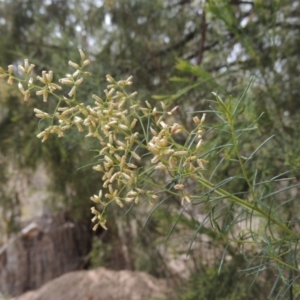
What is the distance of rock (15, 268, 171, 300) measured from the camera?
2.75 m

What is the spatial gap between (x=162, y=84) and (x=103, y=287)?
1102 mm

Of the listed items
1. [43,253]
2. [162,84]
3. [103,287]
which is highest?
[162,84]

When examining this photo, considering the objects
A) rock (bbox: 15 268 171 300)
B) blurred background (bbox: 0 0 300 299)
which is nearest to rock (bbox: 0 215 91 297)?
blurred background (bbox: 0 0 300 299)

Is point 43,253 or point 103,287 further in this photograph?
point 43,253

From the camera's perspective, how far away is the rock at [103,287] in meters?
2.75

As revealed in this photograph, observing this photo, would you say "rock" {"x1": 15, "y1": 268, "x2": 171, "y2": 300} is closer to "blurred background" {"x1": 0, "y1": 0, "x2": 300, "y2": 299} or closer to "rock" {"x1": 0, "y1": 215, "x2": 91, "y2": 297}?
"blurred background" {"x1": 0, "y1": 0, "x2": 300, "y2": 299}

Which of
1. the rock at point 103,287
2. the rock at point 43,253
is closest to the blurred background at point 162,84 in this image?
the rock at point 103,287

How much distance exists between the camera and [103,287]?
9.41ft

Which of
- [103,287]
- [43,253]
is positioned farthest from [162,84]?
[43,253]

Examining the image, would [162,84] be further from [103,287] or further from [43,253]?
[43,253]

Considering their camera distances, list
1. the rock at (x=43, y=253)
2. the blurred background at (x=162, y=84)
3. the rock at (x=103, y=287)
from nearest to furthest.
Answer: the blurred background at (x=162, y=84) → the rock at (x=103, y=287) → the rock at (x=43, y=253)

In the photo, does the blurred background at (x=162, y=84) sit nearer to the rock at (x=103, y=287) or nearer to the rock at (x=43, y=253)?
the rock at (x=103, y=287)

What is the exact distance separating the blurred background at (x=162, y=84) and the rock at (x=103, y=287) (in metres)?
0.10

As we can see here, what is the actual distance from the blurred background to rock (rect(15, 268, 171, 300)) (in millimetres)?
103
